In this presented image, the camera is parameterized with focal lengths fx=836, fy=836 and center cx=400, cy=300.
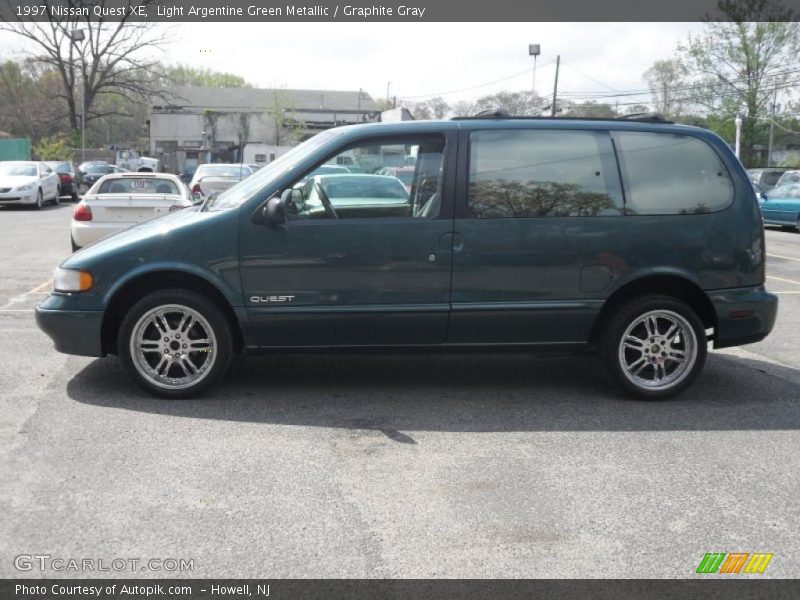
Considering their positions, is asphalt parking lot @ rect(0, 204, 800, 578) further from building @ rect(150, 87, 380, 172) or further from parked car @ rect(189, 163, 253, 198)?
building @ rect(150, 87, 380, 172)

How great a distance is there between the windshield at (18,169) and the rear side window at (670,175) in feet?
80.6

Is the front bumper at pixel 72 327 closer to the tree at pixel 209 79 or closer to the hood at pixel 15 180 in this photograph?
the hood at pixel 15 180

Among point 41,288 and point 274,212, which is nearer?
point 274,212

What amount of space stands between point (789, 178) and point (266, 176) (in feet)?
73.9

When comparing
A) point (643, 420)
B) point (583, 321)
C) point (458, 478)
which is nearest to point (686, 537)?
point (458, 478)

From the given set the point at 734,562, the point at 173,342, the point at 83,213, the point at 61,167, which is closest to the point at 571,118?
the point at 173,342

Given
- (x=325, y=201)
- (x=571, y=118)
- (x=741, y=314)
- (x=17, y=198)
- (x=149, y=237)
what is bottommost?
(x=17, y=198)

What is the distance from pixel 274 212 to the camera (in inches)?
212

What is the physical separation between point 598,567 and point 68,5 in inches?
2225

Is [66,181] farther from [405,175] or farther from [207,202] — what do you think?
[405,175]

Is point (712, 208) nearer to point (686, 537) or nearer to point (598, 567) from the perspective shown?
point (686, 537)

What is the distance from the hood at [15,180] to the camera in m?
25.0

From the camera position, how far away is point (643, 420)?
17.6ft

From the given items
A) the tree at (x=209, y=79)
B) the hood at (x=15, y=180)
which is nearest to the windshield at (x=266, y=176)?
the hood at (x=15, y=180)
